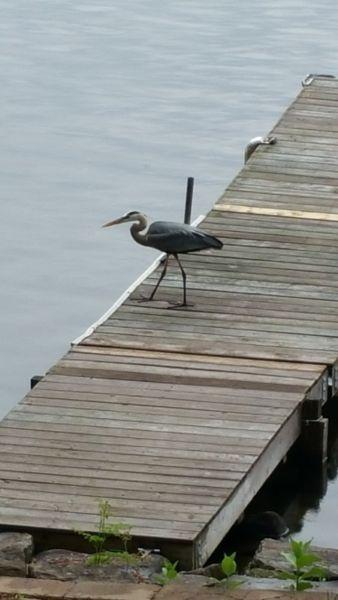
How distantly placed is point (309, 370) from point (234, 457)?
1.72 metres

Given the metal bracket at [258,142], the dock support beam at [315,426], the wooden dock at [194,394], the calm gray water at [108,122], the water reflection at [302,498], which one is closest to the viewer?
the wooden dock at [194,394]

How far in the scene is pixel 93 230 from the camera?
1861cm

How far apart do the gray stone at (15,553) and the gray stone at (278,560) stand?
1048 millimetres

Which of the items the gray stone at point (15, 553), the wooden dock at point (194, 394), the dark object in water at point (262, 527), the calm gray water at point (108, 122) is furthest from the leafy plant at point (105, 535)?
Result: the calm gray water at point (108, 122)

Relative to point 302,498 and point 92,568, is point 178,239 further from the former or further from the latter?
point 92,568

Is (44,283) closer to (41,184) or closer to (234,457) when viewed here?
(41,184)

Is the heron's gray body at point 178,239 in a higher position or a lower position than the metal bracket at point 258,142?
lower

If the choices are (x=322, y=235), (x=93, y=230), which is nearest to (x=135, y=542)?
(x=322, y=235)

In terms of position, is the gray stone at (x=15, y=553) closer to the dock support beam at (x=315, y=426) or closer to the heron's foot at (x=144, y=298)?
the dock support beam at (x=315, y=426)

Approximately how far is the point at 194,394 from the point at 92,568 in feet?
8.79

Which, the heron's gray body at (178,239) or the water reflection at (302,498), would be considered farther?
the heron's gray body at (178,239)

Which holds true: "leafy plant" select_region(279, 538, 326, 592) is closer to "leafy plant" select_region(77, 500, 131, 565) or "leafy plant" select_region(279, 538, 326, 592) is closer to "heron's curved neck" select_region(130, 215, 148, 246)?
"leafy plant" select_region(77, 500, 131, 565)

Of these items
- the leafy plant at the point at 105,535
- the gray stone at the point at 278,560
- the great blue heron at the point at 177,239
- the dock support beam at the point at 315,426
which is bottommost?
the gray stone at the point at 278,560

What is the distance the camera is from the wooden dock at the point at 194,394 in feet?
31.7
